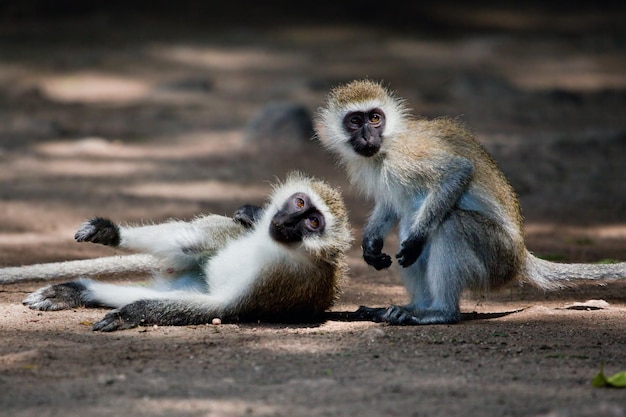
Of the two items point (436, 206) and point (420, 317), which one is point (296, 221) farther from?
point (420, 317)

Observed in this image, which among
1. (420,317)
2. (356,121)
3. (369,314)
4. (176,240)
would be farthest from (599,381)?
(176,240)

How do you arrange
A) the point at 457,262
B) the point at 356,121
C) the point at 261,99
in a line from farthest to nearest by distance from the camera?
the point at 261,99, the point at 356,121, the point at 457,262

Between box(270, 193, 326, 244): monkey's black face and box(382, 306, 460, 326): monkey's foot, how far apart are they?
0.79m

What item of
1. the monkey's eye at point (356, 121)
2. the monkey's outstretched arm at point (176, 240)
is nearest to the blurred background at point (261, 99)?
the monkey's outstretched arm at point (176, 240)

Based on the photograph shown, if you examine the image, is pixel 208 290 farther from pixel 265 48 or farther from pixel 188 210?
pixel 265 48

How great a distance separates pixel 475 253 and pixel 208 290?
188 centimetres

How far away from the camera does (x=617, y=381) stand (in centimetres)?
518

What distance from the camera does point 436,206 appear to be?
6.96 m

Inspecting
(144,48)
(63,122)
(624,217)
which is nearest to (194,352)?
(624,217)

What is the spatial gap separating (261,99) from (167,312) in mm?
11308

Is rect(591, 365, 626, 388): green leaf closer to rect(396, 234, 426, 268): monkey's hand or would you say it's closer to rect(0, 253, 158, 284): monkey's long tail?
rect(396, 234, 426, 268): monkey's hand

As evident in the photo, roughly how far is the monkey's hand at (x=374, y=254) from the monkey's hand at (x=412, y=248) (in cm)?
33

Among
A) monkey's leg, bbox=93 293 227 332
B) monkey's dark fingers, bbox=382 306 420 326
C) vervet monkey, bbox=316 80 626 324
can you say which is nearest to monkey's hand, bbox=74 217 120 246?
monkey's leg, bbox=93 293 227 332

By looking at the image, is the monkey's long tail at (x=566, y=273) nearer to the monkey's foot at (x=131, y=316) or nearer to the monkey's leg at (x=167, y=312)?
the monkey's leg at (x=167, y=312)
